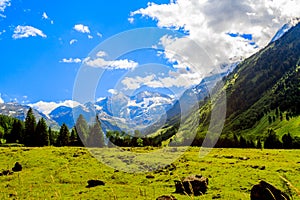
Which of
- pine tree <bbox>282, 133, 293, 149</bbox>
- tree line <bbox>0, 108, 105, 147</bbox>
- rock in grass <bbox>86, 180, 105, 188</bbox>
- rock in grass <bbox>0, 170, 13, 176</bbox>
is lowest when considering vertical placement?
rock in grass <bbox>86, 180, 105, 188</bbox>

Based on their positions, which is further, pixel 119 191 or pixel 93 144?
pixel 93 144

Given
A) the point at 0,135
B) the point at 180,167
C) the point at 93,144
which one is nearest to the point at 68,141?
the point at 93,144

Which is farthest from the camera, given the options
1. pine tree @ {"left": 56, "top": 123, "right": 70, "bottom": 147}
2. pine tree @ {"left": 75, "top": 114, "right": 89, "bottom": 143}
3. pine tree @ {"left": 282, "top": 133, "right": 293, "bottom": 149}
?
pine tree @ {"left": 282, "top": 133, "right": 293, "bottom": 149}

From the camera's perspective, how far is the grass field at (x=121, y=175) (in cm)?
3709

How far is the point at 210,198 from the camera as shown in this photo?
34188 mm

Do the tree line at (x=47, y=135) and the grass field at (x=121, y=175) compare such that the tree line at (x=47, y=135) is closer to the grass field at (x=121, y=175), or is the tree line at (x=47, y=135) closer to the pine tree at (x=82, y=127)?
the pine tree at (x=82, y=127)

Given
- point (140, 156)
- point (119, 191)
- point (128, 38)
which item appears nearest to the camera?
point (128, 38)

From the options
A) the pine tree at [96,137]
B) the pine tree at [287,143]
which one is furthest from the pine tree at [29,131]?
the pine tree at [287,143]

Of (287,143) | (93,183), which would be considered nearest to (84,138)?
Answer: (93,183)

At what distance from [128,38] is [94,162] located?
37.5 m

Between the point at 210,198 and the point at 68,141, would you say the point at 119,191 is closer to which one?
the point at 210,198

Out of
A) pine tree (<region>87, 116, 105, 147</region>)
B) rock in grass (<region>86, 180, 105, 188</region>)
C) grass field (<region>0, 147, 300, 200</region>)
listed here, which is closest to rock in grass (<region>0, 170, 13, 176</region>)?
grass field (<region>0, 147, 300, 200</region>)

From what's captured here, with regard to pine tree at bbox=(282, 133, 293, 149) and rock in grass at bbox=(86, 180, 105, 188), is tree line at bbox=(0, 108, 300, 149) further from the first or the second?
rock in grass at bbox=(86, 180, 105, 188)

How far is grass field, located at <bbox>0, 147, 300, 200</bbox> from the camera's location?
37.1 meters
